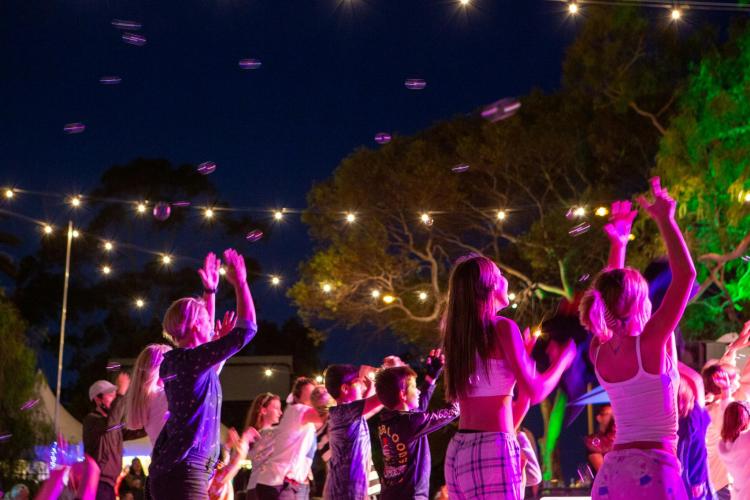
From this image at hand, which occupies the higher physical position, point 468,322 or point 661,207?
point 661,207

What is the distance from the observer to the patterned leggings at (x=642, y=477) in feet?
11.4

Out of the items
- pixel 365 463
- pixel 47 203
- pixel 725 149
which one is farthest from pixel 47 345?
pixel 365 463

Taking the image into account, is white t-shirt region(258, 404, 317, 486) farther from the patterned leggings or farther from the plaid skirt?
the patterned leggings

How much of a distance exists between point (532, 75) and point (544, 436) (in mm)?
10585

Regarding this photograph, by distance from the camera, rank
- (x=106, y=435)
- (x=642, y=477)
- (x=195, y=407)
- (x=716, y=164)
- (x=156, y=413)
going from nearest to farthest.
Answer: (x=642, y=477), (x=195, y=407), (x=156, y=413), (x=106, y=435), (x=716, y=164)

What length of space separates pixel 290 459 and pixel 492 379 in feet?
13.6

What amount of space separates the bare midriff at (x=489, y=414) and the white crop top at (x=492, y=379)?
3 cm

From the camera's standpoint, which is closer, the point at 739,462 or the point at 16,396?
the point at 739,462

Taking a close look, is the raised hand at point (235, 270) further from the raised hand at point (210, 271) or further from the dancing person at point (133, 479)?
the dancing person at point (133, 479)

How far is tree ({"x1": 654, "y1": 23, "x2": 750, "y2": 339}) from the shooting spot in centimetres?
1702

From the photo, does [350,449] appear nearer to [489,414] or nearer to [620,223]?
[489,414]

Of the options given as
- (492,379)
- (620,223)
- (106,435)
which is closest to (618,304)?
(492,379)

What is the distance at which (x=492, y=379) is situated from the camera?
13.0 feet

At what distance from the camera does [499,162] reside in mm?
24875
